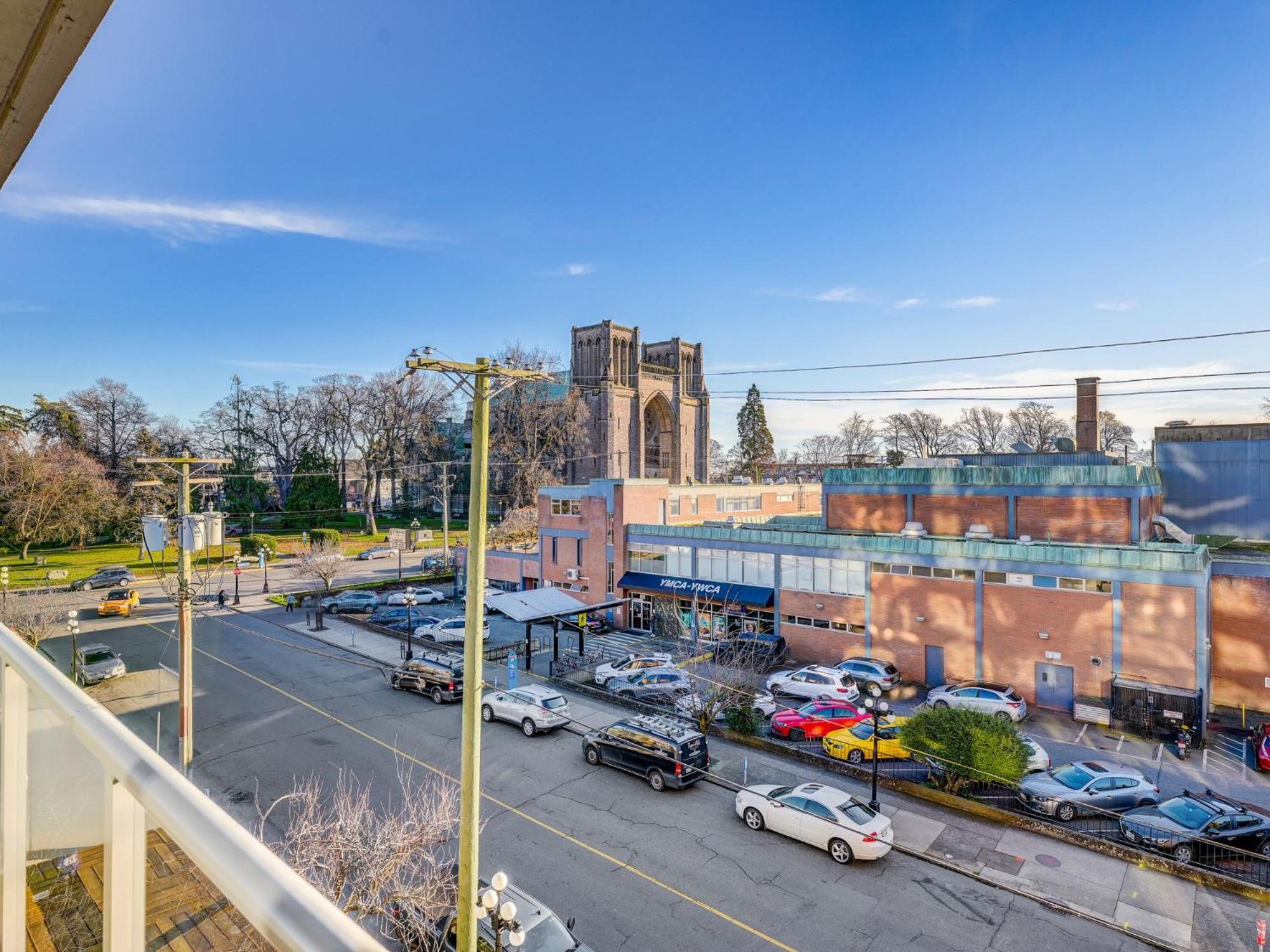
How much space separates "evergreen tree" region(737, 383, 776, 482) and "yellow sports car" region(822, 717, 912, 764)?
63.4m

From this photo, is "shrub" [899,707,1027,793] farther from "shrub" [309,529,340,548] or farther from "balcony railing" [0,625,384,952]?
"shrub" [309,529,340,548]

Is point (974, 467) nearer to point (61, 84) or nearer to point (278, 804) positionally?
point (278, 804)

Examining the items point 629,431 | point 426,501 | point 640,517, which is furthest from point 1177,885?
point 426,501

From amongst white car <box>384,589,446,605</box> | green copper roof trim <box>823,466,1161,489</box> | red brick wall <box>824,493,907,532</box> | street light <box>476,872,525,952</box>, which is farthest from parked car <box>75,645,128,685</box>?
green copper roof trim <box>823,466,1161,489</box>

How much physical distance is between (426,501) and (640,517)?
43.6m

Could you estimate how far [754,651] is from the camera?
85.0 feet

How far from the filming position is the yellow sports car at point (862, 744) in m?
17.9

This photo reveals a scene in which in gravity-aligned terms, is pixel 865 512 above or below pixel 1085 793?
above

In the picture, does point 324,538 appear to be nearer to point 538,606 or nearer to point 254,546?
point 254,546

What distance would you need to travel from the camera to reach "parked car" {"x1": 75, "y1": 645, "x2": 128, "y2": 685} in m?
23.1

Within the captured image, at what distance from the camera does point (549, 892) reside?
1229cm

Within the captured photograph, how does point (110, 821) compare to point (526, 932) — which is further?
point (526, 932)

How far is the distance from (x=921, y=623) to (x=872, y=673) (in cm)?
271

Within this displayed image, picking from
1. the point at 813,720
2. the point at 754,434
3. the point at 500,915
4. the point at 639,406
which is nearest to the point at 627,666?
the point at 813,720
